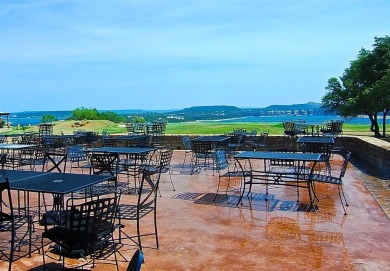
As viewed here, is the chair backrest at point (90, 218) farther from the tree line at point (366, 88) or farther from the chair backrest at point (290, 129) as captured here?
the tree line at point (366, 88)

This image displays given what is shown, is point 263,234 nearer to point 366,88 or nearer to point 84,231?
point 84,231

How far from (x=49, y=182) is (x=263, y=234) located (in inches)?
93.5

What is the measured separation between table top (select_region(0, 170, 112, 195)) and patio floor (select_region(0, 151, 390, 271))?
0.72 meters

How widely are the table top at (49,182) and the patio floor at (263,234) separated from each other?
28.3 inches

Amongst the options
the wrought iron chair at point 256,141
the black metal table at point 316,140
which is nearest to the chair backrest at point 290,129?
the wrought iron chair at point 256,141

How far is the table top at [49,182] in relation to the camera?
3385 millimetres

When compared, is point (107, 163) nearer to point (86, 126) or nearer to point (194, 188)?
point (194, 188)

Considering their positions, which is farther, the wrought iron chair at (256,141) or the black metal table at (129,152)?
the wrought iron chair at (256,141)

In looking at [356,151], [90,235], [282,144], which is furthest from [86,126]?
[90,235]

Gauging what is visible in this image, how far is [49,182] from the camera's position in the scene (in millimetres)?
3725

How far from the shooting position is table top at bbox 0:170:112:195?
338 cm

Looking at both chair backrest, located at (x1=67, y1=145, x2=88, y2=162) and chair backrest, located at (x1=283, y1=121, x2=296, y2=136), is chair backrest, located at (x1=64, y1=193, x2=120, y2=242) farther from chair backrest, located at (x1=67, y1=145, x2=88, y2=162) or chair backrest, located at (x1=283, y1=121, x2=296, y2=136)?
chair backrest, located at (x1=283, y1=121, x2=296, y2=136)

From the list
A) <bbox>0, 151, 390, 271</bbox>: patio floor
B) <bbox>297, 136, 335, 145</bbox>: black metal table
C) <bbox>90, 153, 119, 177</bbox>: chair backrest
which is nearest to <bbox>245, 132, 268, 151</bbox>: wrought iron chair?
<bbox>297, 136, 335, 145</bbox>: black metal table

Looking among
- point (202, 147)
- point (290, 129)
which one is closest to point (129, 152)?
point (202, 147)
